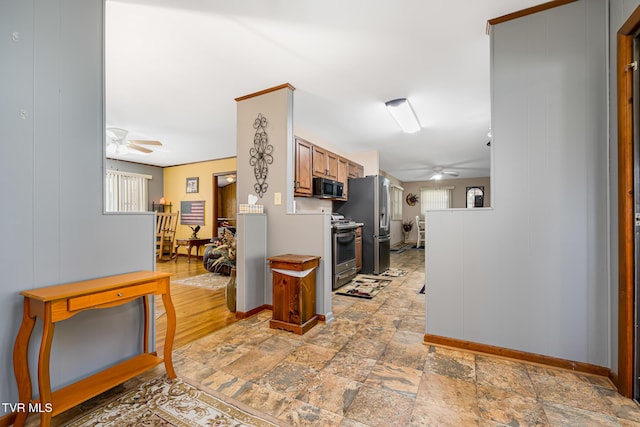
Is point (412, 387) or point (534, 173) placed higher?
point (534, 173)

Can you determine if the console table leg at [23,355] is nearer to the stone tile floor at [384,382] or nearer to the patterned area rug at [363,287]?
the stone tile floor at [384,382]

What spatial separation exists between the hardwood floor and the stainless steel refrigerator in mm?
2669

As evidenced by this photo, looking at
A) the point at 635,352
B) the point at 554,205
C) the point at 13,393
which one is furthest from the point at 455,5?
the point at 13,393

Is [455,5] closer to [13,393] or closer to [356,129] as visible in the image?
[356,129]

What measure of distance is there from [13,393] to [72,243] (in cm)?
80

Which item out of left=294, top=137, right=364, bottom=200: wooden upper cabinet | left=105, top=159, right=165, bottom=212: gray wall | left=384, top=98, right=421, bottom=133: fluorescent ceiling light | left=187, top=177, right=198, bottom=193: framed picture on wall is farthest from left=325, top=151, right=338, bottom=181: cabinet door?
left=105, top=159, right=165, bottom=212: gray wall

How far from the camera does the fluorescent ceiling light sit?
3443mm

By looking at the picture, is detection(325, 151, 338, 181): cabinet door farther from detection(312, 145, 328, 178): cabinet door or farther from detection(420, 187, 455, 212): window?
detection(420, 187, 455, 212): window

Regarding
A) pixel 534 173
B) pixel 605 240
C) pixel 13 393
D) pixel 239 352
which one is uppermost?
pixel 534 173

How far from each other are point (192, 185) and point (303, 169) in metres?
4.61

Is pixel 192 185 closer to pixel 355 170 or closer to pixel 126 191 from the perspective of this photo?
pixel 126 191

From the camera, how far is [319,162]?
4.59 m

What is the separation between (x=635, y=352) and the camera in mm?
1594

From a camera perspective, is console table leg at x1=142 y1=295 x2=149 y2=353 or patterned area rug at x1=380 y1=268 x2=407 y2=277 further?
patterned area rug at x1=380 y1=268 x2=407 y2=277
